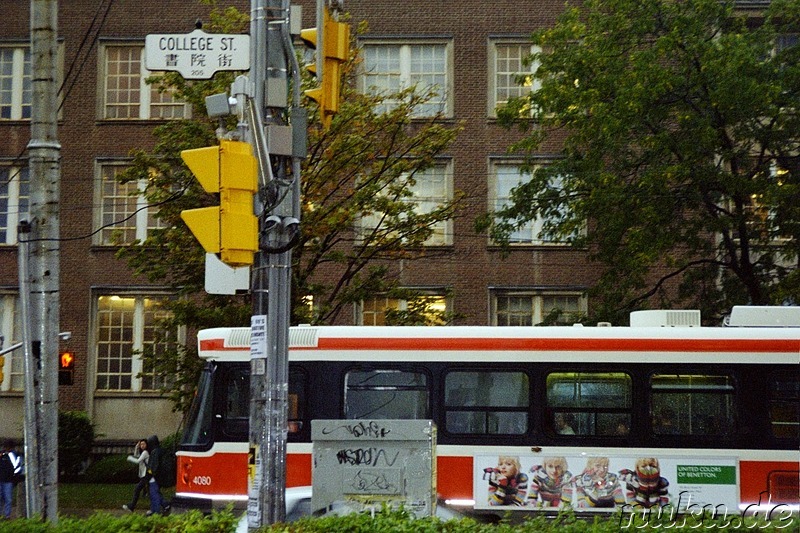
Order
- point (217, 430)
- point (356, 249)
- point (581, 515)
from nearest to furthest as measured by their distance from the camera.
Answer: point (581, 515)
point (217, 430)
point (356, 249)

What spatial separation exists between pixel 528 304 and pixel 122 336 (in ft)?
38.0

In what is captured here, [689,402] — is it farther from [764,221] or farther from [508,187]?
[508,187]

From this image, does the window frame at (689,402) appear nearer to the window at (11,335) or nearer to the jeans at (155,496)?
the jeans at (155,496)

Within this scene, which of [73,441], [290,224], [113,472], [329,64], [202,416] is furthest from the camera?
[73,441]

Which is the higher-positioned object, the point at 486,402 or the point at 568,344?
the point at 568,344

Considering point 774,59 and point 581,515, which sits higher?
point 774,59

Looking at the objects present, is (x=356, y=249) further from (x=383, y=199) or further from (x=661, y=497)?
(x=661, y=497)

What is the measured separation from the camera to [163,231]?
20625 mm

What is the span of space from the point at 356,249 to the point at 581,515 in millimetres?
10723

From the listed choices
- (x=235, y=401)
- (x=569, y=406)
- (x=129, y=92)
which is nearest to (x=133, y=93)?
(x=129, y=92)

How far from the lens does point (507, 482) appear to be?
1439 cm

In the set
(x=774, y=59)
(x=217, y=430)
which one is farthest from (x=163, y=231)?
(x=774, y=59)

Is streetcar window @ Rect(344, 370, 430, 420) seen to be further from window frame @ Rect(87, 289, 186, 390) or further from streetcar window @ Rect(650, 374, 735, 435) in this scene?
window frame @ Rect(87, 289, 186, 390)

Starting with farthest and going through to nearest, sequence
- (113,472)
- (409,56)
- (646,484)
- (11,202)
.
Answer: (11,202) < (409,56) < (113,472) < (646,484)
